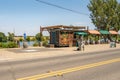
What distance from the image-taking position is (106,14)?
2397 inches

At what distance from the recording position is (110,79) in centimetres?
1014

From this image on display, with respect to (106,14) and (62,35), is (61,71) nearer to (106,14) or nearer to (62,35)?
(62,35)

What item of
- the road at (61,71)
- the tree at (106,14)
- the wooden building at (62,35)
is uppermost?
the tree at (106,14)

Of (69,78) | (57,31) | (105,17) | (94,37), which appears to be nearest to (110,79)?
(69,78)

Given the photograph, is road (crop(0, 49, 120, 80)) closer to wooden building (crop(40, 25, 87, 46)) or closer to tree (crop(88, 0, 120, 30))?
wooden building (crop(40, 25, 87, 46))

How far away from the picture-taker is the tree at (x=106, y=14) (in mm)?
60125

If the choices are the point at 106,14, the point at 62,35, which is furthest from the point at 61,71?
the point at 106,14

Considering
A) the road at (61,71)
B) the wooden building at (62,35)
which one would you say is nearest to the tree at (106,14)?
the wooden building at (62,35)

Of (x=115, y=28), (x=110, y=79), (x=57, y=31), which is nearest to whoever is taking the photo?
(x=110, y=79)

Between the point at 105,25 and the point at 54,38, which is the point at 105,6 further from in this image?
the point at 54,38

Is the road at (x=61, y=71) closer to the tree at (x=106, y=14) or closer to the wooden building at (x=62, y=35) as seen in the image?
the wooden building at (x=62, y=35)

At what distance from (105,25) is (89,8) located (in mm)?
6241

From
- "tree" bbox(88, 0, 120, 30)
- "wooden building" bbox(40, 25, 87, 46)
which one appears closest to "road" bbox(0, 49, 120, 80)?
"wooden building" bbox(40, 25, 87, 46)

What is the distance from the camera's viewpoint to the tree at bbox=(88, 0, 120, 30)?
60.1 m
